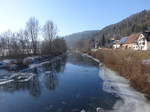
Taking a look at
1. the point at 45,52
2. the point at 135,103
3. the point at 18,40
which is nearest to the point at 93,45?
the point at 45,52

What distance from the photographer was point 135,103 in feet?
27.5

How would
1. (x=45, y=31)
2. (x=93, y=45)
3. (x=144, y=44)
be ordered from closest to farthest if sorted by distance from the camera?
(x=144, y=44) → (x=45, y=31) → (x=93, y=45)

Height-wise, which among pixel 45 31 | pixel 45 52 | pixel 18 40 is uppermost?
pixel 45 31

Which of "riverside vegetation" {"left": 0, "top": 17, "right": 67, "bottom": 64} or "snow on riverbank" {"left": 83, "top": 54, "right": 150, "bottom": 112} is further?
"riverside vegetation" {"left": 0, "top": 17, "right": 67, "bottom": 64}

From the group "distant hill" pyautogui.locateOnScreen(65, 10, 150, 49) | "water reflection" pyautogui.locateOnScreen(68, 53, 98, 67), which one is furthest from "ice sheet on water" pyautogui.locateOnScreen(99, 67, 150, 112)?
"distant hill" pyautogui.locateOnScreen(65, 10, 150, 49)

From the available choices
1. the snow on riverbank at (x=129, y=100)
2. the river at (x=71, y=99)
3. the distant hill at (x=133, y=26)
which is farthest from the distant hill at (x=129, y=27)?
the river at (x=71, y=99)

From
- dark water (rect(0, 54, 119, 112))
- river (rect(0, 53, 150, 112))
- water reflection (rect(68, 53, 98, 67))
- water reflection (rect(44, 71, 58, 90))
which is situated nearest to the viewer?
river (rect(0, 53, 150, 112))

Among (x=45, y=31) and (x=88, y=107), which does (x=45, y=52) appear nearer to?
(x=45, y=31)

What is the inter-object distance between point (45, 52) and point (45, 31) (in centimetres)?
1263

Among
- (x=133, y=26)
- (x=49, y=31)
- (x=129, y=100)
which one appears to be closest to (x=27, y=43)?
(x=49, y=31)

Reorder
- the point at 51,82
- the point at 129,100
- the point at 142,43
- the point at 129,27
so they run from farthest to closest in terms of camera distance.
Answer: the point at 129,27 < the point at 142,43 < the point at 51,82 < the point at 129,100

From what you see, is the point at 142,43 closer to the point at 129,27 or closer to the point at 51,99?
the point at 51,99

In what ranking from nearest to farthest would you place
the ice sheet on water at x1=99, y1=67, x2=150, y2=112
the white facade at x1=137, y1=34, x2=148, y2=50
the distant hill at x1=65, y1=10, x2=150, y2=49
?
1. the ice sheet on water at x1=99, y1=67, x2=150, y2=112
2. the white facade at x1=137, y1=34, x2=148, y2=50
3. the distant hill at x1=65, y1=10, x2=150, y2=49

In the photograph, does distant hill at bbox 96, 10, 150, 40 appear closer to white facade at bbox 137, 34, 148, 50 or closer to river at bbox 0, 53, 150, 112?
white facade at bbox 137, 34, 148, 50
